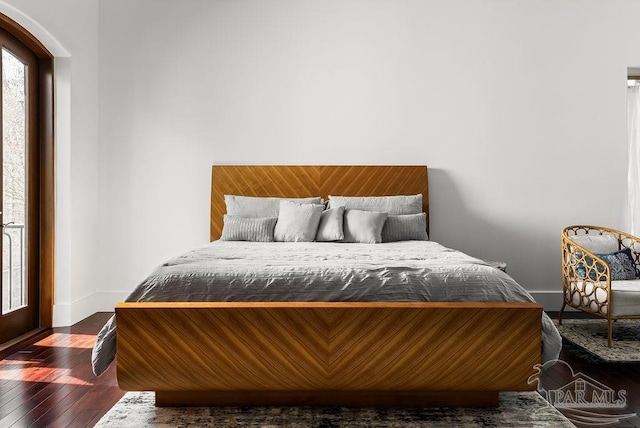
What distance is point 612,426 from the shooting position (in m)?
2.45

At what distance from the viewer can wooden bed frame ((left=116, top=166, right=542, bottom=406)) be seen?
249cm

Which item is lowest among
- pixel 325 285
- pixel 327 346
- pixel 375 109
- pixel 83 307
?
pixel 83 307

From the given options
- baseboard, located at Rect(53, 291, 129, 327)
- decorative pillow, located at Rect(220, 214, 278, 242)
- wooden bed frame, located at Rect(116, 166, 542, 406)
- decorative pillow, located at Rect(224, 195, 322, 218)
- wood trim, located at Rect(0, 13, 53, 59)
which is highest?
wood trim, located at Rect(0, 13, 53, 59)

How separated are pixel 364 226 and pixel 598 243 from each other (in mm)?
1923

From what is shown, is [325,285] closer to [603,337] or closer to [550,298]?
[603,337]

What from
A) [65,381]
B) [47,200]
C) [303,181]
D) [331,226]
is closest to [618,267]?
[331,226]

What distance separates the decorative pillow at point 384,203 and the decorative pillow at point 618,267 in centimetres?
135

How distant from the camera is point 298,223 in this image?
4.25 metres

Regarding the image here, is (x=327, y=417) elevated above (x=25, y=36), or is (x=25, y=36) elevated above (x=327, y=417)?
(x=25, y=36)

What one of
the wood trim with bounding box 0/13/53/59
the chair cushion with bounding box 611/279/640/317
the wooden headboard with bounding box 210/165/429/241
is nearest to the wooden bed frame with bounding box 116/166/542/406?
the chair cushion with bounding box 611/279/640/317

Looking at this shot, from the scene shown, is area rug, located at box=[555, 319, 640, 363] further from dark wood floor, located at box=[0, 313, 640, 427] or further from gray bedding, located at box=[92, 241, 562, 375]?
gray bedding, located at box=[92, 241, 562, 375]

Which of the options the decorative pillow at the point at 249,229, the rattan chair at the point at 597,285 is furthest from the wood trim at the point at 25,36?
the rattan chair at the point at 597,285

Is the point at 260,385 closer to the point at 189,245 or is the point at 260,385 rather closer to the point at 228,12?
the point at 189,245

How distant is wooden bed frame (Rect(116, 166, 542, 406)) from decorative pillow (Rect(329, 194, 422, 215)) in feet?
6.88
